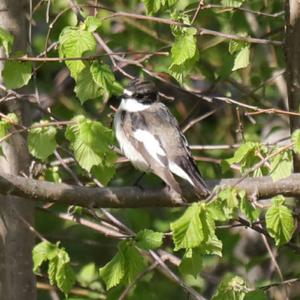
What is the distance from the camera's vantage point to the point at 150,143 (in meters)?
5.53

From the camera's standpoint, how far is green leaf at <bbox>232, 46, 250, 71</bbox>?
198 inches

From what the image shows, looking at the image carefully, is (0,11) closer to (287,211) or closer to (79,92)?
(79,92)

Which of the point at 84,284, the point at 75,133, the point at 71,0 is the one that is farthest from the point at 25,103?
the point at 84,284

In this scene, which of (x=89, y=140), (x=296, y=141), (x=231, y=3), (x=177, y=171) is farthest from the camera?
(x=231, y=3)

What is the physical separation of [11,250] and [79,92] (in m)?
1.19

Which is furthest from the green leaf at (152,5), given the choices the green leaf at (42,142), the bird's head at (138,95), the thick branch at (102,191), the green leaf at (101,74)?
the bird's head at (138,95)

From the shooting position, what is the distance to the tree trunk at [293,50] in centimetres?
512

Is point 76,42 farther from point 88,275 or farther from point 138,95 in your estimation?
point 88,275

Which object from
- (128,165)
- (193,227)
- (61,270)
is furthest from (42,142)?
(128,165)

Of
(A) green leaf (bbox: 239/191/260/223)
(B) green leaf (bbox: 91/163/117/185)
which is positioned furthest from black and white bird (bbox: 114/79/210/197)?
(A) green leaf (bbox: 239/191/260/223)

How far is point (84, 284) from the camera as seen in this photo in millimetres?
6734

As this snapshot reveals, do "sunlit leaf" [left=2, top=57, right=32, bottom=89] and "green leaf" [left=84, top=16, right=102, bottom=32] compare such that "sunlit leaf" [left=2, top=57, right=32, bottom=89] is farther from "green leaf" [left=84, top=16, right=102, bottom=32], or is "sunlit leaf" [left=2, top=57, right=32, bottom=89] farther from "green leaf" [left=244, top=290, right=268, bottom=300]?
"green leaf" [left=244, top=290, right=268, bottom=300]

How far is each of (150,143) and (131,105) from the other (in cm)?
40

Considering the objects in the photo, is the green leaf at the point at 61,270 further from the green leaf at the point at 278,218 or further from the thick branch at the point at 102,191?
the green leaf at the point at 278,218
